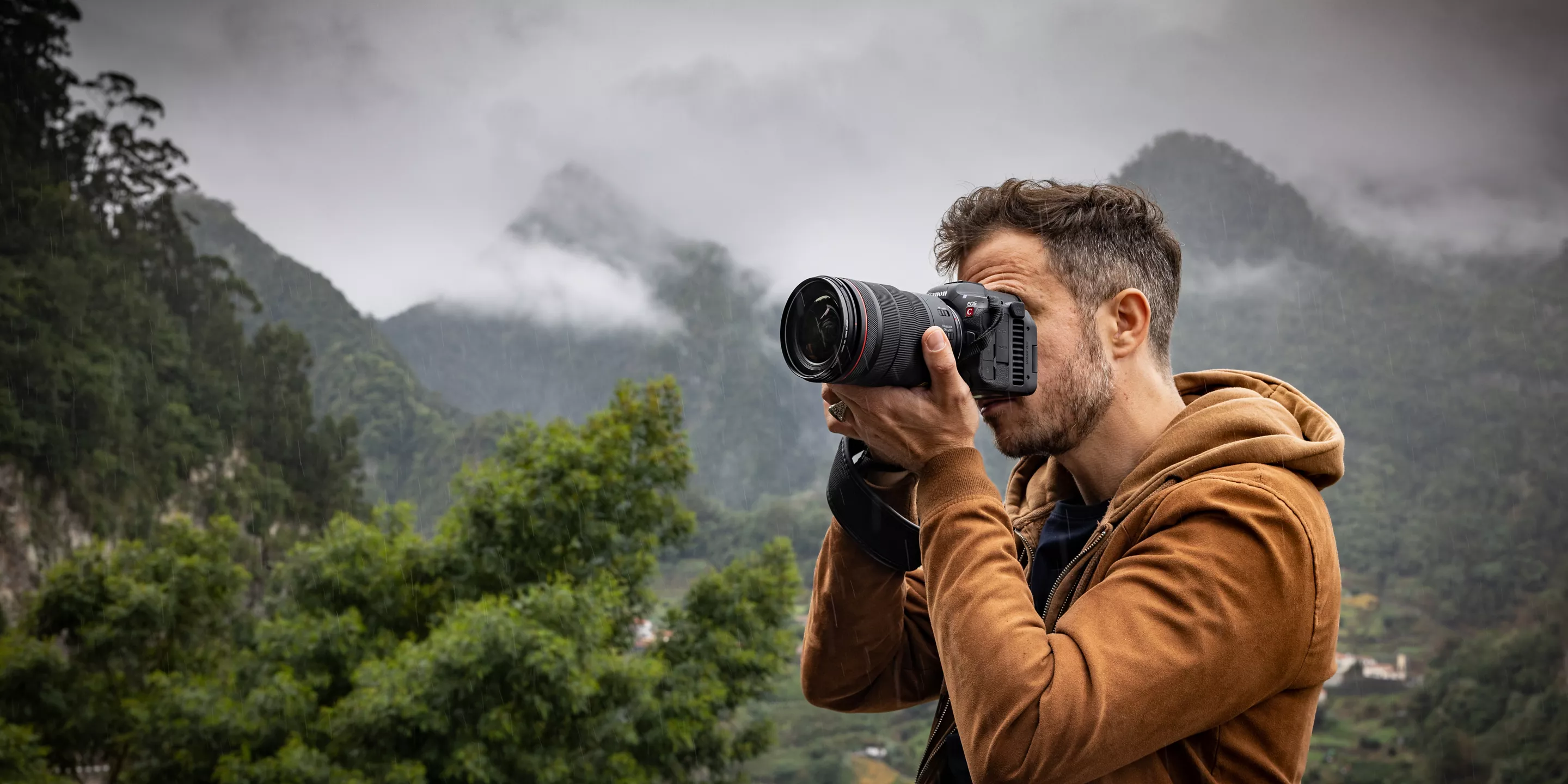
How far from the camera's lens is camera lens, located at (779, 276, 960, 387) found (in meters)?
1.28

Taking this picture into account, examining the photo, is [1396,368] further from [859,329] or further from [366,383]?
[859,329]

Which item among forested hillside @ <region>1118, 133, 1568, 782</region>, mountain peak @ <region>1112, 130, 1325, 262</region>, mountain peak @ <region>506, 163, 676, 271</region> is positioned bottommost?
forested hillside @ <region>1118, 133, 1568, 782</region>

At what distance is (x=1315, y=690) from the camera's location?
3.95ft

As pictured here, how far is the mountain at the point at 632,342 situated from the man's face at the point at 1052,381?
6478 cm

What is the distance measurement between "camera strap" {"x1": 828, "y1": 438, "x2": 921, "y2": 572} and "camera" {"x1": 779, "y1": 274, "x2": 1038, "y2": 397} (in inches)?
8.9

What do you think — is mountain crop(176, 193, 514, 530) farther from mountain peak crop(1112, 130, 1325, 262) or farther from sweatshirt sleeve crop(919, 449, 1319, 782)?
mountain peak crop(1112, 130, 1325, 262)

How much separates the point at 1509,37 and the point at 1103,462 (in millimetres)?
136359

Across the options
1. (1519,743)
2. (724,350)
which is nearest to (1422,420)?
(1519,743)

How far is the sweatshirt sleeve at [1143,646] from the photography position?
108cm

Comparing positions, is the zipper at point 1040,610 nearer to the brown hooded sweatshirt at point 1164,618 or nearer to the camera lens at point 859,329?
the brown hooded sweatshirt at point 1164,618

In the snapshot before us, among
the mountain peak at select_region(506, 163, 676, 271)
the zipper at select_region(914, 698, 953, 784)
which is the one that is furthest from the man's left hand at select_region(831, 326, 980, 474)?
the mountain peak at select_region(506, 163, 676, 271)

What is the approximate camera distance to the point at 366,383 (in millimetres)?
52312

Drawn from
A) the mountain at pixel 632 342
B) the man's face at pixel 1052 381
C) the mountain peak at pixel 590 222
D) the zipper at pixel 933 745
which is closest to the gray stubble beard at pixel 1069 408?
the man's face at pixel 1052 381

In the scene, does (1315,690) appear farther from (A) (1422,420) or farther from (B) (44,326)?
(A) (1422,420)
